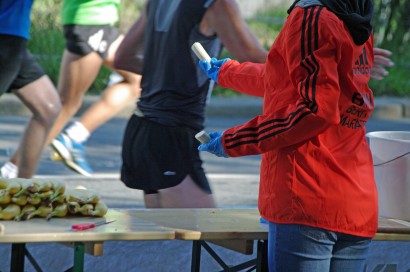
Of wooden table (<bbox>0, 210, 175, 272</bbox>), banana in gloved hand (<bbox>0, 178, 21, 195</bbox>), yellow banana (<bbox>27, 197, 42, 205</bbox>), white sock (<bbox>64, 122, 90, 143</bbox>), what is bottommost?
wooden table (<bbox>0, 210, 175, 272</bbox>)

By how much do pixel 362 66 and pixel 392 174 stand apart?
1.04 m

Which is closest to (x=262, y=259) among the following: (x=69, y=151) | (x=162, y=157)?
(x=162, y=157)

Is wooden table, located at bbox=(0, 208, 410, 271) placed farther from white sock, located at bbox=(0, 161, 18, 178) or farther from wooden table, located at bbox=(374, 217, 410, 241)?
white sock, located at bbox=(0, 161, 18, 178)

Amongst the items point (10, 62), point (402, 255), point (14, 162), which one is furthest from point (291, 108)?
point (14, 162)

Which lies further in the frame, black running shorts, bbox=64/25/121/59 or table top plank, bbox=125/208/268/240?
black running shorts, bbox=64/25/121/59

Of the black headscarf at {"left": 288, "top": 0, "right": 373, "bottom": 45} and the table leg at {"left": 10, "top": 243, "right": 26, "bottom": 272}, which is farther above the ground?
the black headscarf at {"left": 288, "top": 0, "right": 373, "bottom": 45}

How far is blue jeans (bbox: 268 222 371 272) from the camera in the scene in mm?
3488

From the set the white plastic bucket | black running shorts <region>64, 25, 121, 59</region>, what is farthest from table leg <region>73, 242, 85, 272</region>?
black running shorts <region>64, 25, 121, 59</region>

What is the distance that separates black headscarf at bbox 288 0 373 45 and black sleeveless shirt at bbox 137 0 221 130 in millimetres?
1265

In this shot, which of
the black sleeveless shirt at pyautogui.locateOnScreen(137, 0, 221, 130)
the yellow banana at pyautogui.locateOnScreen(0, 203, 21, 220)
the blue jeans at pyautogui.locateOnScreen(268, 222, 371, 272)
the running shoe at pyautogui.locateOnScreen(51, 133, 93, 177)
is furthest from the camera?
the running shoe at pyautogui.locateOnScreen(51, 133, 93, 177)

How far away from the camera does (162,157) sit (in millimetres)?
4793

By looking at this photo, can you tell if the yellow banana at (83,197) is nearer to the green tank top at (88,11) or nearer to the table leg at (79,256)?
the table leg at (79,256)

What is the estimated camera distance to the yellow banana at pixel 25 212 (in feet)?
12.9

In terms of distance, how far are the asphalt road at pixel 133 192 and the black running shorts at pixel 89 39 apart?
1.02 metres
